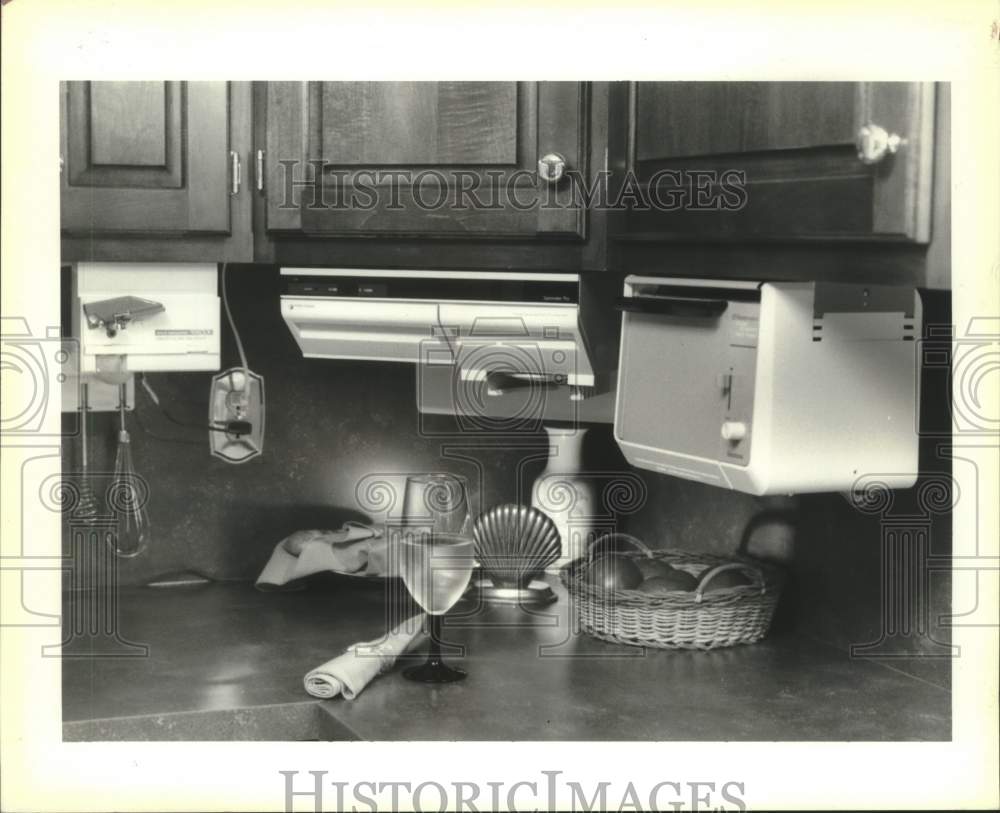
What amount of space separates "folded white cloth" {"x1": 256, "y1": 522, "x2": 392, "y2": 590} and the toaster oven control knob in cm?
77

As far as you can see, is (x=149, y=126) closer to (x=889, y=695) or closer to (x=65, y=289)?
(x=65, y=289)

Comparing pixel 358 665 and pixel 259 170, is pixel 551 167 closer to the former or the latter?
pixel 259 170

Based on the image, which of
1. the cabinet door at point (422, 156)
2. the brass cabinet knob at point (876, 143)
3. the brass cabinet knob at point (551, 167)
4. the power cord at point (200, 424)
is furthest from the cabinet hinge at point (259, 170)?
the brass cabinet knob at point (876, 143)

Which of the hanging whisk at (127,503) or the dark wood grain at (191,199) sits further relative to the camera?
the hanging whisk at (127,503)

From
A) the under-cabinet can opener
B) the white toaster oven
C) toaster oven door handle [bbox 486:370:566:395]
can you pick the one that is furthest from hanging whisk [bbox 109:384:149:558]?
the white toaster oven

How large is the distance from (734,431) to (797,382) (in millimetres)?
101

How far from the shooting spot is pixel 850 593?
2102 millimetres

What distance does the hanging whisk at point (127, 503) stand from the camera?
8.38 ft

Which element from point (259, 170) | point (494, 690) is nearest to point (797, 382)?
point (494, 690)

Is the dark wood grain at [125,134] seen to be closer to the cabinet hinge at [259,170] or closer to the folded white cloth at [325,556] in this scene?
the cabinet hinge at [259,170]

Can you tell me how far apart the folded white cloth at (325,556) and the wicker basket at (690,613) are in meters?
0.49

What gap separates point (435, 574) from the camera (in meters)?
1.93
